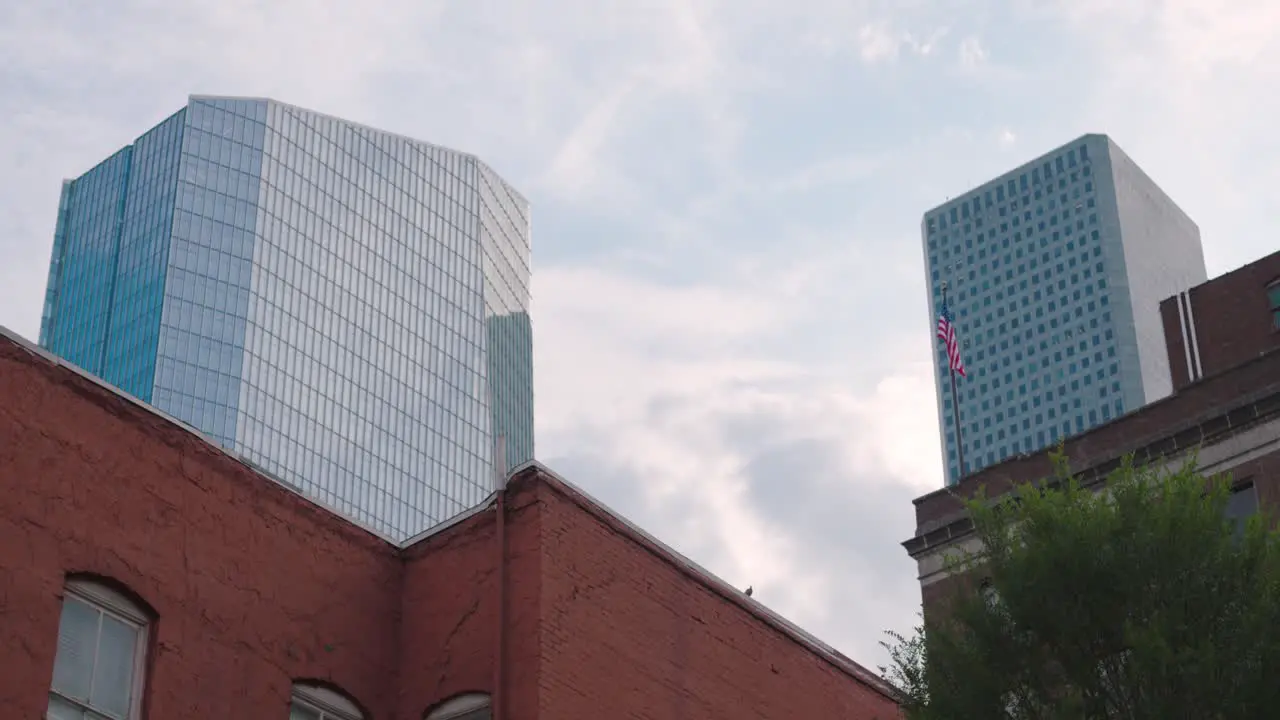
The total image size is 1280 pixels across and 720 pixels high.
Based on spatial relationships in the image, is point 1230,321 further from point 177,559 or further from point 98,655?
point 98,655

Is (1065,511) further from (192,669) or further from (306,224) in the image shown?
(306,224)

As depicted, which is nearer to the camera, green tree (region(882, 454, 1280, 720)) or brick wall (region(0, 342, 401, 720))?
brick wall (region(0, 342, 401, 720))

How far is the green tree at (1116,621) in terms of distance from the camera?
1928 cm

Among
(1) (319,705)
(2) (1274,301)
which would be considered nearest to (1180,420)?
(2) (1274,301)

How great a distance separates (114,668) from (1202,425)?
1048 inches

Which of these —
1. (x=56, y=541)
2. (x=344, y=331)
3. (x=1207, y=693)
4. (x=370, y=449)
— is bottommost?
(x=1207, y=693)

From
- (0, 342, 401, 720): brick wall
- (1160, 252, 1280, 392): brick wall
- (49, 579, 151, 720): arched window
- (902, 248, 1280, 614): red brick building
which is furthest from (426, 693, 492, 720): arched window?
(1160, 252, 1280, 392): brick wall

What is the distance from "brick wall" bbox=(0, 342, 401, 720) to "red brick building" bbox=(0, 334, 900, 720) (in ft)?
0.08

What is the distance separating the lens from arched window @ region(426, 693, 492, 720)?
67.0ft

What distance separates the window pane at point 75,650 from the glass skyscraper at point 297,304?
434 ft

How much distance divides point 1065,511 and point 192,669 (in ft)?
34.2

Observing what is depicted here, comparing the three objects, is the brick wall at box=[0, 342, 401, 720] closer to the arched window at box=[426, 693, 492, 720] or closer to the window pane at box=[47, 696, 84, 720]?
the window pane at box=[47, 696, 84, 720]

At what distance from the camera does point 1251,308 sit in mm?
43062

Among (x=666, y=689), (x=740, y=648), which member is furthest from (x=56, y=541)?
(x=740, y=648)
